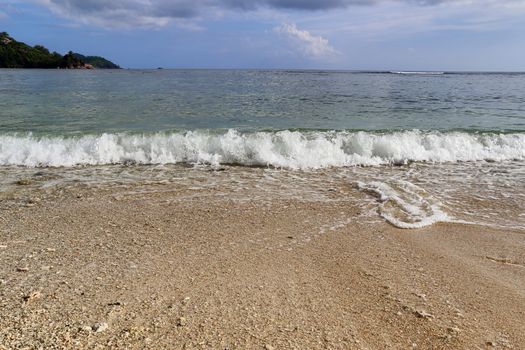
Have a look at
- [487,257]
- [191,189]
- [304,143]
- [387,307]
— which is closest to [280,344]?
[387,307]

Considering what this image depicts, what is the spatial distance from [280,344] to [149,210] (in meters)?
3.99

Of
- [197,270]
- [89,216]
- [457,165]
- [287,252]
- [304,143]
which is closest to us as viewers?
[197,270]

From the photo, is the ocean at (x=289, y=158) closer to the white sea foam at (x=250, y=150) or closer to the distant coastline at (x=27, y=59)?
the white sea foam at (x=250, y=150)

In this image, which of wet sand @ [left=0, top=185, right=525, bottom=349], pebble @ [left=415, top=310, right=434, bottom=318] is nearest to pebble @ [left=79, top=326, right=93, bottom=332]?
wet sand @ [left=0, top=185, right=525, bottom=349]

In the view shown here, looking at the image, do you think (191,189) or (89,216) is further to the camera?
(191,189)

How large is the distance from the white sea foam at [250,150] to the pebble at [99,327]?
7028mm

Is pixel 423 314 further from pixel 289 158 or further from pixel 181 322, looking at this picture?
pixel 289 158

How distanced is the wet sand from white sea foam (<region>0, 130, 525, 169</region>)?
151 inches

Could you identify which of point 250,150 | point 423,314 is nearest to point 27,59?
point 250,150

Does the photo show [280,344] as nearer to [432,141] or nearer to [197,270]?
[197,270]

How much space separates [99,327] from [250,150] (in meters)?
7.89

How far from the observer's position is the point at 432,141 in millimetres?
12117

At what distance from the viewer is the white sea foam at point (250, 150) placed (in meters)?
10.2

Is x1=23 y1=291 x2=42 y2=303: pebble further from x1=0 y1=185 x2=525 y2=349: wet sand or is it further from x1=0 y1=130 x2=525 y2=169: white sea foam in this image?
x1=0 y1=130 x2=525 y2=169: white sea foam
